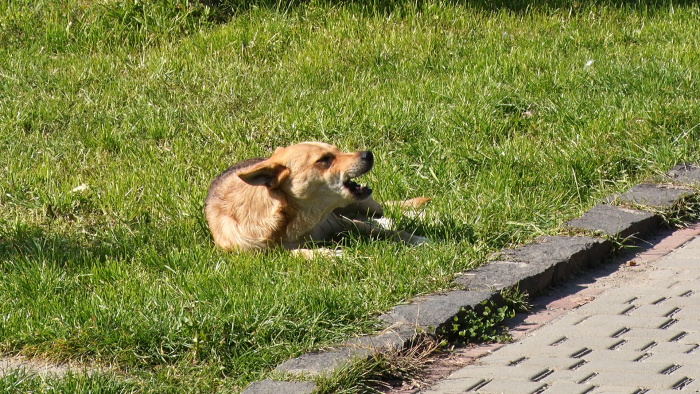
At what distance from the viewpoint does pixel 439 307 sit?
15.4 feet

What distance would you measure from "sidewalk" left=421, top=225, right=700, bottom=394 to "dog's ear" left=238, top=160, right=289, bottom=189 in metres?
1.65

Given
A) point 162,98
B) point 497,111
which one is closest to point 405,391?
point 497,111

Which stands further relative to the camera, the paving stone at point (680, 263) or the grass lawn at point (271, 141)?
the paving stone at point (680, 263)

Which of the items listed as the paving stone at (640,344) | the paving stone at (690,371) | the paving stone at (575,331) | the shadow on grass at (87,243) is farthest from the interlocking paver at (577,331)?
the shadow on grass at (87,243)

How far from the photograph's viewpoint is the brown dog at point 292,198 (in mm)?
5629

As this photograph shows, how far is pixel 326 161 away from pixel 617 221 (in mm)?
1891

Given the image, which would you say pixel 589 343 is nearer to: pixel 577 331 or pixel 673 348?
pixel 577 331

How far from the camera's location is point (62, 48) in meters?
9.77

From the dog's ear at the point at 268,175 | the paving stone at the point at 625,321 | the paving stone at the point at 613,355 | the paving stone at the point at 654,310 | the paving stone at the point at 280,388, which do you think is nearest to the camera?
the paving stone at the point at 280,388

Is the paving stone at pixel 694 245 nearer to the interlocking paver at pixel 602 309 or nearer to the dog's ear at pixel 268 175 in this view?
the interlocking paver at pixel 602 309

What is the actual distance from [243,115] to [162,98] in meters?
0.89

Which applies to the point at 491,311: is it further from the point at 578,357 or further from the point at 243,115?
the point at 243,115

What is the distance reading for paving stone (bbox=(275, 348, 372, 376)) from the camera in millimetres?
4113

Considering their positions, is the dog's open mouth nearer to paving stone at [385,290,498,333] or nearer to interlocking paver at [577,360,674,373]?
paving stone at [385,290,498,333]
